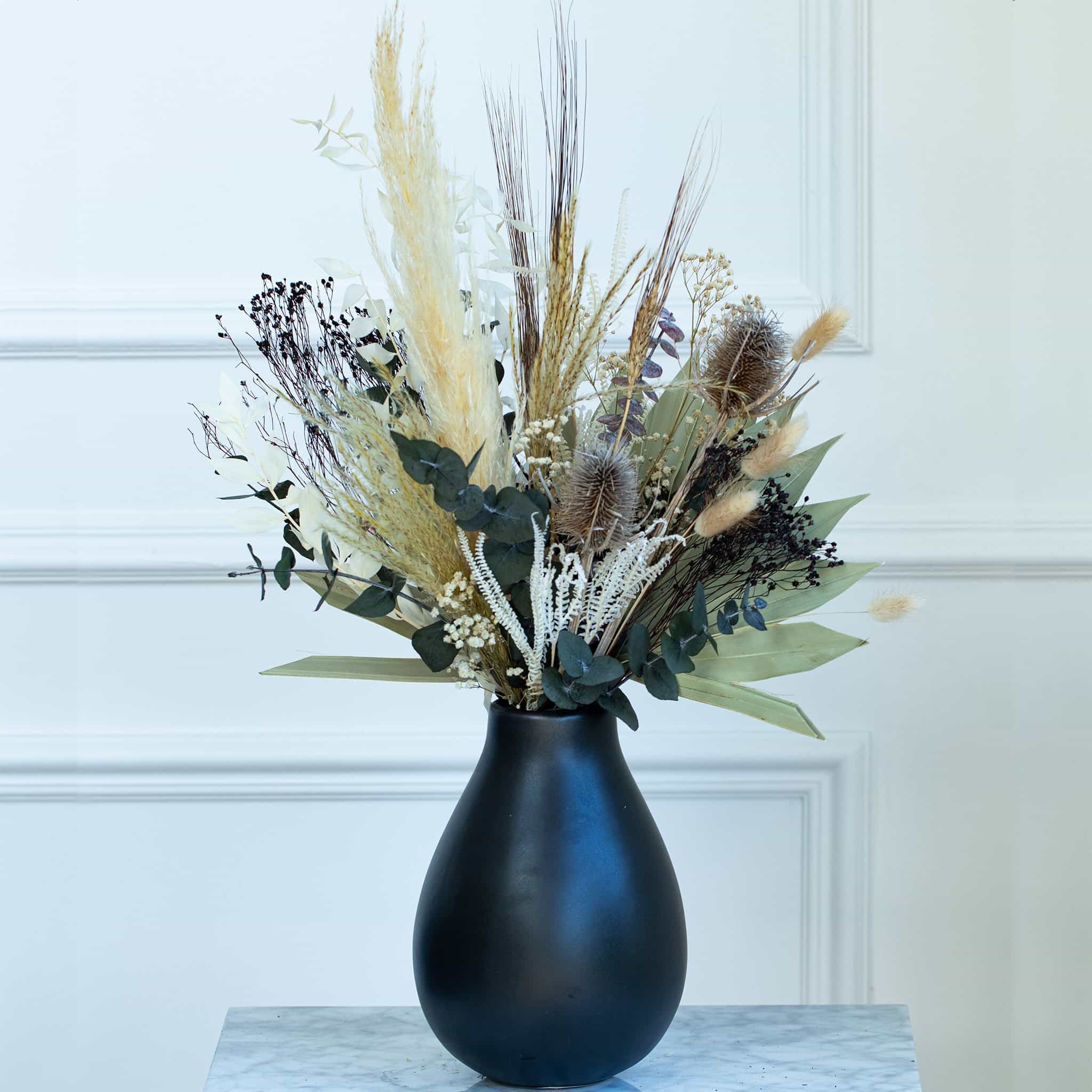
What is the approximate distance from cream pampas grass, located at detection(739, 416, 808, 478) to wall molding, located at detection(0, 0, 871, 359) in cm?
58

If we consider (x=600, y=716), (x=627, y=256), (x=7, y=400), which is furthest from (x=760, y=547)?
(x=7, y=400)

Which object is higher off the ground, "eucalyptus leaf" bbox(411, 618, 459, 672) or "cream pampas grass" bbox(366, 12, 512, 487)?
"cream pampas grass" bbox(366, 12, 512, 487)

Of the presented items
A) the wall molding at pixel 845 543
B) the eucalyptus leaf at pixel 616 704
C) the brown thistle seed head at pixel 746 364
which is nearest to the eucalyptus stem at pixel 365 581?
the eucalyptus leaf at pixel 616 704

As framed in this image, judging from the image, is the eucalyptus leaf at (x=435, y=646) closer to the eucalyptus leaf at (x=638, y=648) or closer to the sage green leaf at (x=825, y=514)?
the eucalyptus leaf at (x=638, y=648)

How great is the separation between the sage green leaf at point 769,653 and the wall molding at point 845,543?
1.65 feet

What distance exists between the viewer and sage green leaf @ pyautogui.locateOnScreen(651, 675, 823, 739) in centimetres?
73

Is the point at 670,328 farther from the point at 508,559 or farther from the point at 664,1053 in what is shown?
the point at 664,1053

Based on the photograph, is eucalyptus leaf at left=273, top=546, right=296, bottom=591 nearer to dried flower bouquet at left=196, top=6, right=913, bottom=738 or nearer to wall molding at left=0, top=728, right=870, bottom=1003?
dried flower bouquet at left=196, top=6, right=913, bottom=738

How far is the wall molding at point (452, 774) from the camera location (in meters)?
1.26

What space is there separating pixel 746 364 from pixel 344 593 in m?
0.30

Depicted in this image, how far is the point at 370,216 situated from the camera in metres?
1.22

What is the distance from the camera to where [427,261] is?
649 millimetres

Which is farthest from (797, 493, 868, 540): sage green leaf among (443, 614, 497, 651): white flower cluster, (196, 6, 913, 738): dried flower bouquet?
(443, 614, 497, 651): white flower cluster

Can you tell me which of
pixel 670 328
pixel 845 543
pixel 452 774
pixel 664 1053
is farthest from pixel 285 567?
pixel 845 543
